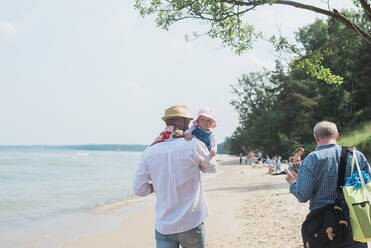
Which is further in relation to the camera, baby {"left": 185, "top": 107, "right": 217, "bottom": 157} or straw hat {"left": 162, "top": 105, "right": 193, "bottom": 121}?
baby {"left": 185, "top": 107, "right": 217, "bottom": 157}

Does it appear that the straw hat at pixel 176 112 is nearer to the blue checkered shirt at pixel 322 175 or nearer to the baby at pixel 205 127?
the baby at pixel 205 127

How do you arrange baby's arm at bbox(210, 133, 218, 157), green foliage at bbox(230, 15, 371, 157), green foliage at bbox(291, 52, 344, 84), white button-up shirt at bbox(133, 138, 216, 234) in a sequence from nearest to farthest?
1. white button-up shirt at bbox(133, 138, 216, 234)
2. baby's arm at bbox(210, 133, 218, 157)
3. green foliage at bbox(291, 52, 344, 84)
4. green foliage at bbox(230, 15, 371, 157)

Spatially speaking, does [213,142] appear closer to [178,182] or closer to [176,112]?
[176,112]

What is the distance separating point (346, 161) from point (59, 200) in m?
16.6

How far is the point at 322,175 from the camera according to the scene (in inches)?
104

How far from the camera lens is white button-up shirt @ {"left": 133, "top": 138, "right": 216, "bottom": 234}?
2514 millimetres

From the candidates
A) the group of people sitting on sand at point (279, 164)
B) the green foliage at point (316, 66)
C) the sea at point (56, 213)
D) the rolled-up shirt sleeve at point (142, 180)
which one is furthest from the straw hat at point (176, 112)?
the sea at point (56, 213)

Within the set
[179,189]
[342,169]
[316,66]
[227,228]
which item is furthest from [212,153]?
[316,66]

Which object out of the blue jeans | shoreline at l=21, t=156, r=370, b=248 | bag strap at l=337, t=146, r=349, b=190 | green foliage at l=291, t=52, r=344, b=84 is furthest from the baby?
green foliage at l=291, t=52, r=344, b=84

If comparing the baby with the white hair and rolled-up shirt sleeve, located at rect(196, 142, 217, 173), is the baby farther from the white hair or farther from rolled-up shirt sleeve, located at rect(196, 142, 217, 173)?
the white hair

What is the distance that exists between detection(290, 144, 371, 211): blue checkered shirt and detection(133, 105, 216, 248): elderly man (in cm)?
71

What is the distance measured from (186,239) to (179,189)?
365mm

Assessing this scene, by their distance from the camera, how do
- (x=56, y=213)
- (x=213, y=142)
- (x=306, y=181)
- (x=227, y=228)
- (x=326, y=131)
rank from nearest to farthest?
(x=306, y=181) → (x=326, y=131) → (x=213, y=142) → (x=227, y=228) → (x=56, y=213)

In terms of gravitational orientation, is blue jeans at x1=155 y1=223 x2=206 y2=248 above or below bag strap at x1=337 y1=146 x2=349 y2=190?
below
